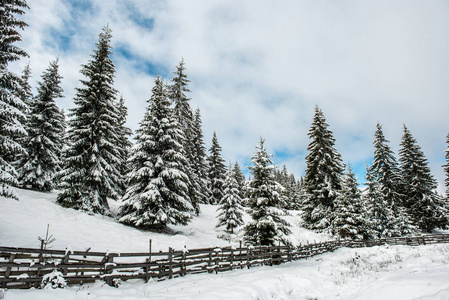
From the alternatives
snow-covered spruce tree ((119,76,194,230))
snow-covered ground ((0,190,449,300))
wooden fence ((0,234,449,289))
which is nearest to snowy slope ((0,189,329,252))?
snow-covered ground ((0,190,449,300))

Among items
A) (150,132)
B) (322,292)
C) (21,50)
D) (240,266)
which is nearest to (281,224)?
(240,266)

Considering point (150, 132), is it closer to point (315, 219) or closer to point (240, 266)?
point (240, 266)

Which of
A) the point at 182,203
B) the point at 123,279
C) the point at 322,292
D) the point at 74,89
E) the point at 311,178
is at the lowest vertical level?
the point at 322,292

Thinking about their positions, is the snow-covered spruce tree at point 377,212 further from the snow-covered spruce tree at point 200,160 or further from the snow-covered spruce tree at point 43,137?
the snow-covered spruce tree at point 43,137

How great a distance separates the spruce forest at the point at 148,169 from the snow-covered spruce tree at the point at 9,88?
0.04 m

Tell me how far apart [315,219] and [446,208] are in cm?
2493

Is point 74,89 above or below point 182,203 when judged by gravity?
above

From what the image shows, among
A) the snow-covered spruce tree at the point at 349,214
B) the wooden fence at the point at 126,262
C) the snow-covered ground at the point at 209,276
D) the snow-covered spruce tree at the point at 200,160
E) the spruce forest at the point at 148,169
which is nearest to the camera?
the snow-covered ground at the point at 209,276

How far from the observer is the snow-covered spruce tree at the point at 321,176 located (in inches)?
1067

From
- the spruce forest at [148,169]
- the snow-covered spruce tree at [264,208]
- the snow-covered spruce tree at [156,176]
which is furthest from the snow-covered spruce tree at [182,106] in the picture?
the snow-covered spruce tree at [264,208]

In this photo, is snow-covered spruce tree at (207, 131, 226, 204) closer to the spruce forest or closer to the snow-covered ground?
the spruce forest

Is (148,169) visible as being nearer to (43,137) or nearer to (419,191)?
(43,137)

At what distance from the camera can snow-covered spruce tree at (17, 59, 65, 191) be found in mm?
23531

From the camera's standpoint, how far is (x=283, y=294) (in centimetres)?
952
